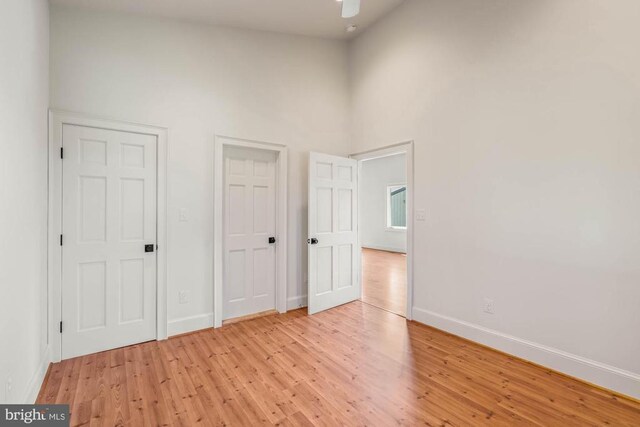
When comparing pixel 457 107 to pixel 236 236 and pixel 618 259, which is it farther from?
pixel 236 236

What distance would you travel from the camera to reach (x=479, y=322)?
3029 mm

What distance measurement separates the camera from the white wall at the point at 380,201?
9.18 meters

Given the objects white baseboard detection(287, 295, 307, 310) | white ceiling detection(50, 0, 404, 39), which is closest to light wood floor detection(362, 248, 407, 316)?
white baseboard detection(287, 295, 307, 310)

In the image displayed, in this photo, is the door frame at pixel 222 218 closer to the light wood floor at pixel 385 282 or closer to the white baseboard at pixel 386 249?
the light wood floor at pixel 385 282

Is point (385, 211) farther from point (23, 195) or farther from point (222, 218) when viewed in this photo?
point (23, 195)

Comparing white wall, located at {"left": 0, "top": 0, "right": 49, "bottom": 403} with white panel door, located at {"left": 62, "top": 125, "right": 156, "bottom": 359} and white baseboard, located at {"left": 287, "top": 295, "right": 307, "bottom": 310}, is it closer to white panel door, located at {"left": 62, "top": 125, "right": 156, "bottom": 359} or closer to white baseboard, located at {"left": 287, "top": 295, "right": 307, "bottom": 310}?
white panel door, located at {"left": 62, "top": 125, "right": 156, "bottom": 359}

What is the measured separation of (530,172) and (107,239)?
3.90 metres

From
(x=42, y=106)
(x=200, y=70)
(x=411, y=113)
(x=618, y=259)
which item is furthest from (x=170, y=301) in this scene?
(x=618, y=259)

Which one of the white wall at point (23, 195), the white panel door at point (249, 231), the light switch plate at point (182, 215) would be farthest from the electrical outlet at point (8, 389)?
the white panel door at point (249, 231)

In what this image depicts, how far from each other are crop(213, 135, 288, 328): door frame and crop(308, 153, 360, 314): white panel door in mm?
354

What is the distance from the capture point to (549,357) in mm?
2543

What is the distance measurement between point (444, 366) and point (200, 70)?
12.5 ft

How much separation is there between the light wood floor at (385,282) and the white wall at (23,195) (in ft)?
11.5

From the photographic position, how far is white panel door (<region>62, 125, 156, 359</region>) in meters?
2.75
